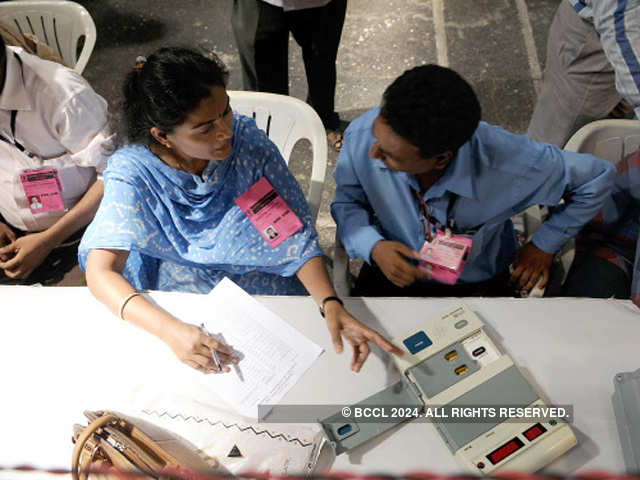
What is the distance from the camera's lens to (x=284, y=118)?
1816 millimetres

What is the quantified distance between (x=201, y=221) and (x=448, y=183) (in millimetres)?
733

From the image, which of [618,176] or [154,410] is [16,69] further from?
[618,176]

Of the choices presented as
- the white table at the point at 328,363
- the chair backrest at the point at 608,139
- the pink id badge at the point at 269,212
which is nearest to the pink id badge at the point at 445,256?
the white table at the point at 328,363

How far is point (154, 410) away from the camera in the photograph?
1.17m

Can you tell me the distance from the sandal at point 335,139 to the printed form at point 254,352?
1.45 metres

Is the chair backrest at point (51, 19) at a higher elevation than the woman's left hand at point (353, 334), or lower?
higher

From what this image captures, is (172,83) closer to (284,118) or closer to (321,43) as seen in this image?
(284,118)

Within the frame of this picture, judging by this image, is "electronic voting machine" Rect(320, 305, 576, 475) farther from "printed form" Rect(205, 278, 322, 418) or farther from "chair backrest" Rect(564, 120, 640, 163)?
"chair backrest" Rect(564, 120, 640, 163)

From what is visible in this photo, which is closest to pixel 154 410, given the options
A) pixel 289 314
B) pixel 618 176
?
pixel 289 314

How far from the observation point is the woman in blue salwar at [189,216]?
1.20 meters

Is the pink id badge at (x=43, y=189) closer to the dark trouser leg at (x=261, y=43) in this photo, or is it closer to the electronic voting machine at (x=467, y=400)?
the dark trouser leg at (x=261, y=43)

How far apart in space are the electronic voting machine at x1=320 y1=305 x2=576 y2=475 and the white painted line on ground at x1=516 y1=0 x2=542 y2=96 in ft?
6.86

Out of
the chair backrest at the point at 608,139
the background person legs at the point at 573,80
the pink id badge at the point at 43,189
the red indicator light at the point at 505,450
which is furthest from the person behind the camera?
the pink id badge at the point at 43,189

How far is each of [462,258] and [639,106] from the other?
2.00ft
